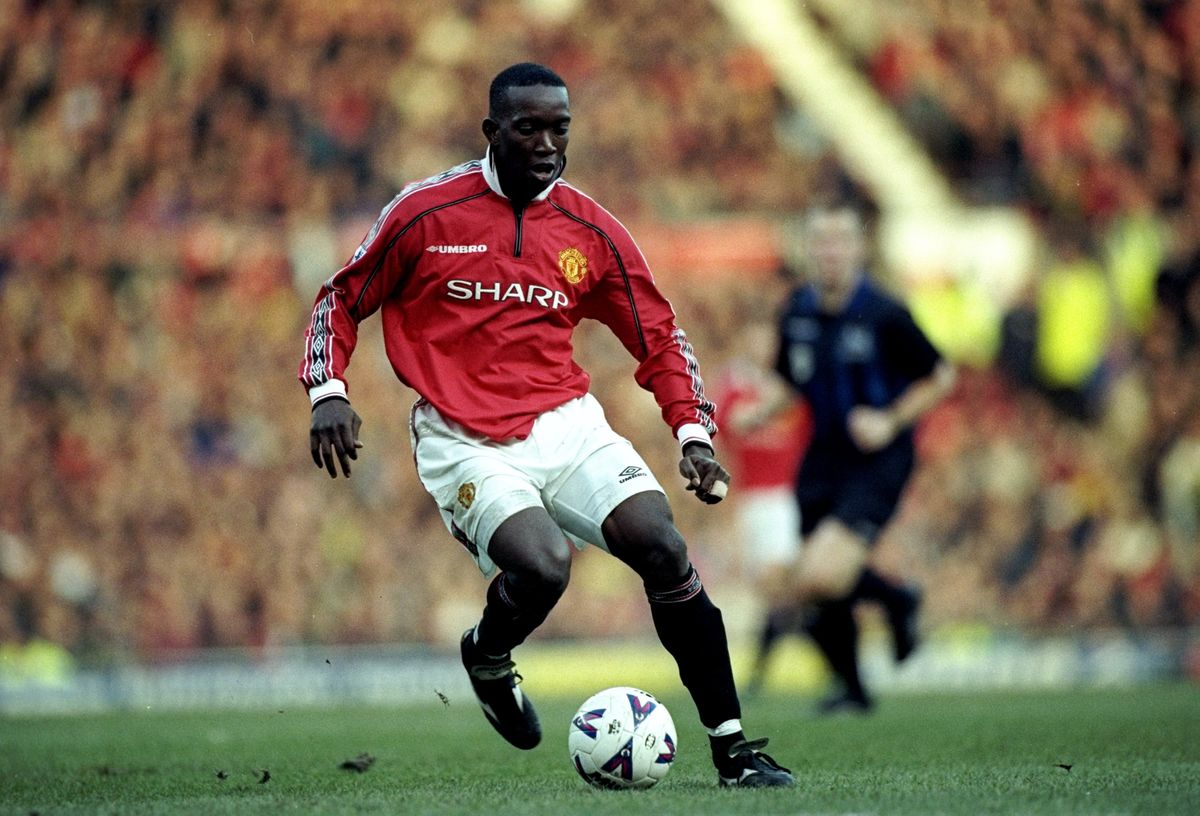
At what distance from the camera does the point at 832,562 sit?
27.7ft

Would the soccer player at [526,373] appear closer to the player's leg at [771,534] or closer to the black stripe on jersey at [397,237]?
the black stripe on jersey at [397,237]

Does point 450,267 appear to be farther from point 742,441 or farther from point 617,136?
point 617,136

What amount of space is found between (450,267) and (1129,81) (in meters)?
13.6

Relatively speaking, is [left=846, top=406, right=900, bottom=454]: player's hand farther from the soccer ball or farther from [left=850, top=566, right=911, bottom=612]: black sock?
the soccer ball

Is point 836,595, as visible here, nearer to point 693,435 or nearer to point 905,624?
point 905,624

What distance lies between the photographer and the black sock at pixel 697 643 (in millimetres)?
5145

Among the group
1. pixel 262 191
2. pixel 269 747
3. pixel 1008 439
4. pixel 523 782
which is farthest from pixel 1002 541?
pixel 523 782

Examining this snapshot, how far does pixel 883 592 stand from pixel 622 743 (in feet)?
13.9

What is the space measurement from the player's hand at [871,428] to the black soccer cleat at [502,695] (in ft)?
9.03

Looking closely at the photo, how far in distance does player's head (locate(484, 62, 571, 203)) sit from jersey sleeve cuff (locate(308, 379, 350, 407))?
85 cm

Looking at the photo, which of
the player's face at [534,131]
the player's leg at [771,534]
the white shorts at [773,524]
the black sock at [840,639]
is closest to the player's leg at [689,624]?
the player's face at [534,131]

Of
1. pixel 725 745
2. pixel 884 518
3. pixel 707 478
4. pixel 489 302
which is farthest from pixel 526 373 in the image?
pixel 884 518

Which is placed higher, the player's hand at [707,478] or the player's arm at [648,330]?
the player's arm at [648,330]

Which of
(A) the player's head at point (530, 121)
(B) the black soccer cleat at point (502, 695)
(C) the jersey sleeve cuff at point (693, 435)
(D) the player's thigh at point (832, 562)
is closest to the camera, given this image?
(A) the player's head at point (530, 121)
